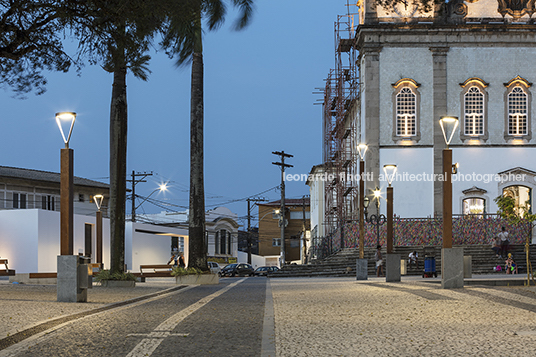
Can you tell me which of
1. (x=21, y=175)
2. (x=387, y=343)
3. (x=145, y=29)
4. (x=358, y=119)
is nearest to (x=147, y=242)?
(x=21, y=175)

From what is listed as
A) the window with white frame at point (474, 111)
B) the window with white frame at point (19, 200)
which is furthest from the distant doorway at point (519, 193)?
the window with white frame at point (19, 200)

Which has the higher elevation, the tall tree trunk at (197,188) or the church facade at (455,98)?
the church facade at (455,98)

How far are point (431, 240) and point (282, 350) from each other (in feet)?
117

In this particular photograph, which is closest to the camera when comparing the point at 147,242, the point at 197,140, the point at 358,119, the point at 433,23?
the point at 197,140

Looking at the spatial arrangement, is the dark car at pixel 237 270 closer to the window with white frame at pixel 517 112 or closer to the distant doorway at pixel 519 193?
the distant doorway at pixel 519 193

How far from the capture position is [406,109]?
4409 cm

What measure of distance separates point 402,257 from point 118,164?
19275 millimetres

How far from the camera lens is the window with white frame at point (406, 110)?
44.0 metres

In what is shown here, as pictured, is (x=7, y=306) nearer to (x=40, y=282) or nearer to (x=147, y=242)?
(x=40, y=282)

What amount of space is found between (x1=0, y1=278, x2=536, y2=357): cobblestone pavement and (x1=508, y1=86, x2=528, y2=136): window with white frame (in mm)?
32364

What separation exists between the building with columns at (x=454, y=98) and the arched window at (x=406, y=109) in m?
0.06

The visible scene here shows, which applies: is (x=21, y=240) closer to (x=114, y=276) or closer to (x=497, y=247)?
(x=114, y=276)

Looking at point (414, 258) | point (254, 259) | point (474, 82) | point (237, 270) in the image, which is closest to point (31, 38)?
point (414, 258)

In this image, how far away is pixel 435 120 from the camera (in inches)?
1724
